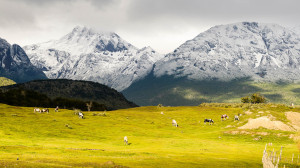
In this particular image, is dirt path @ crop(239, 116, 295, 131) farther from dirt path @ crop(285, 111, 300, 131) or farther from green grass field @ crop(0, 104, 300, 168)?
dirt path @ crop(285, 111, 300, 131)

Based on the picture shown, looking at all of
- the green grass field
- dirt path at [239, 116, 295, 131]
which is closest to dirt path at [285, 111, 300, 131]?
dirt path at [239, 116, 295, 131]

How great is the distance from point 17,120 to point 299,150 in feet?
228

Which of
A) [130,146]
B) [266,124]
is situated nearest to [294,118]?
[266,124]

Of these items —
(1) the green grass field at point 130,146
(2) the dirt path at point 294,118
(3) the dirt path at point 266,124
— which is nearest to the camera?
(1) the green grass field at point 130,146

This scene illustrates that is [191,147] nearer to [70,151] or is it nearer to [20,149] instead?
[70,151]

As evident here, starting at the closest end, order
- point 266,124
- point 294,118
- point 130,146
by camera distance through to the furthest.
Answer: point 130,146 → point 266,124 → point 294,118

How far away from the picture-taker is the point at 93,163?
3291cm

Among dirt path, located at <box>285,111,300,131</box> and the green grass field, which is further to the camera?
dirt path, located at <box>285,111,300,131</box>

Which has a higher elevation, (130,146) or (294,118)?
(294,118)

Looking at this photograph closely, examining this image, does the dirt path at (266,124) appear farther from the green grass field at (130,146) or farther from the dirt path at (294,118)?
the dirt path at (294,118)

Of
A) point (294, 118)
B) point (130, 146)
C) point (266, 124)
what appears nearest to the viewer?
point (130, 146)

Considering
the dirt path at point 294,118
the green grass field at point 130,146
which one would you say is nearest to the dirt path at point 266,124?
the green grass field at point 130,146

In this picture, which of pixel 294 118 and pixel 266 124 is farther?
pixel 294 118

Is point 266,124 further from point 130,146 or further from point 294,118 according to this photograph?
point 130,146
